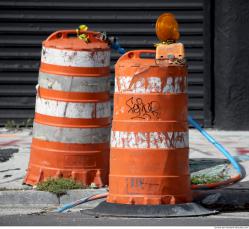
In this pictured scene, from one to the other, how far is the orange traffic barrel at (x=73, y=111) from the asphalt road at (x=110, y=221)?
125 cm

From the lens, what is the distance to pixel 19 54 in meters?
14.4

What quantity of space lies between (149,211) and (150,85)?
1083mm

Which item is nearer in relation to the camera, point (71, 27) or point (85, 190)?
point (85, 190)

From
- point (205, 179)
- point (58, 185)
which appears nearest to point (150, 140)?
point (58, 185)

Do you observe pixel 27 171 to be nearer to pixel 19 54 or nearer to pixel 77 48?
pixel 77 48

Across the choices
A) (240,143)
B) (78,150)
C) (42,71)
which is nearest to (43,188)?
(78,150)

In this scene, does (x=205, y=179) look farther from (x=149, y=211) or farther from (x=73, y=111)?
(x=149, y=211)

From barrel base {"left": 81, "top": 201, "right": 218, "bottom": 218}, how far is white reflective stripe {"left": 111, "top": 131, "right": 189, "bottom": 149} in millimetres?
517

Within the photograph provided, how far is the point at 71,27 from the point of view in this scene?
1428 centimetres

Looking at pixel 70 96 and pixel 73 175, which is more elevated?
pixel 70 96

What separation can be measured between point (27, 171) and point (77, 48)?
139 cm

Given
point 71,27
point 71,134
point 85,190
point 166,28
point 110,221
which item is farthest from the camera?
point 71,27

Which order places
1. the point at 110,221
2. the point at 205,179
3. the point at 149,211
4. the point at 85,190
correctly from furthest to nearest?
the point at 205,179 < the point at 85,190 < the point at 149,211 < the point at 110,221

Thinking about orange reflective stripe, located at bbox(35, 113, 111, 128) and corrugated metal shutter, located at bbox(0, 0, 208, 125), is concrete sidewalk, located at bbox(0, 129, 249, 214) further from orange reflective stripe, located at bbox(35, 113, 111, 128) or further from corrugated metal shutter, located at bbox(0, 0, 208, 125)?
orange reflective stripe, located at bbox(35, 113, 111, 128)
